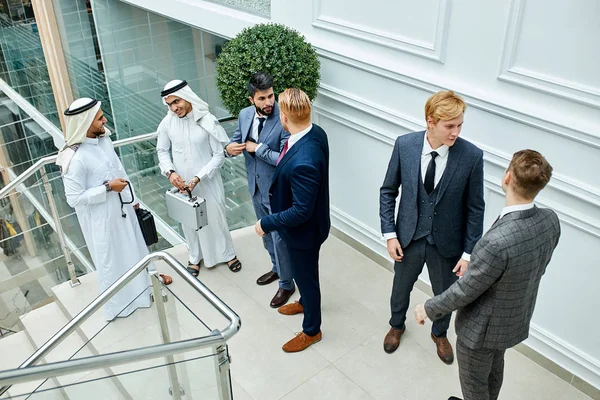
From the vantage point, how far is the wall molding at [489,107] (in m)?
2.58

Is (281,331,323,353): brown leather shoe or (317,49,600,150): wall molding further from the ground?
(317,49,600,150): wall molding

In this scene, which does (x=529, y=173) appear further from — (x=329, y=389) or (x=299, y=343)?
(x=299, y=343)

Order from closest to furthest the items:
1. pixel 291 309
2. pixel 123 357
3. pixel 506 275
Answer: pixel 123 357
pixel 506 275
pixel 291 309

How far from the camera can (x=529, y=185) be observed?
198cm

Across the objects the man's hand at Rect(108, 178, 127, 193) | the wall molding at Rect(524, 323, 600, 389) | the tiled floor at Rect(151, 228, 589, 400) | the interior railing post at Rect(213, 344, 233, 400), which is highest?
the man's hand at Rect(108, 178, 127, 193)

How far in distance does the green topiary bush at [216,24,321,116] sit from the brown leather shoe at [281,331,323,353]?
161cm

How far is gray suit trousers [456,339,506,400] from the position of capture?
239 cm

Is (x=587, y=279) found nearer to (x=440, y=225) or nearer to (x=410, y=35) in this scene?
(x=440, y=225)

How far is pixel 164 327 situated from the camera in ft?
9.57

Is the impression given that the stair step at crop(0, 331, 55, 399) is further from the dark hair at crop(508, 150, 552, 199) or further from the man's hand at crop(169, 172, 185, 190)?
the dark hair at crop(508, 150, 552, 199)

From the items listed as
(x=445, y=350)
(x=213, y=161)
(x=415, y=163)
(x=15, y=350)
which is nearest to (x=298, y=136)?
(x=415, y=163)

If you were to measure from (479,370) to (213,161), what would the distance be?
221 centimetres

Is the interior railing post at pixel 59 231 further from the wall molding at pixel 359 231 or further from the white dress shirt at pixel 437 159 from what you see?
the white dress shirt at pixel 437 159

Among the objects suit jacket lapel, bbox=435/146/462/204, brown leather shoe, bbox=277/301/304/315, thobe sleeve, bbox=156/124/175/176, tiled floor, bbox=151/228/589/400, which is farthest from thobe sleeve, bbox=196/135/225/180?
suit jacket lapel, bbox=435/146/462/204
